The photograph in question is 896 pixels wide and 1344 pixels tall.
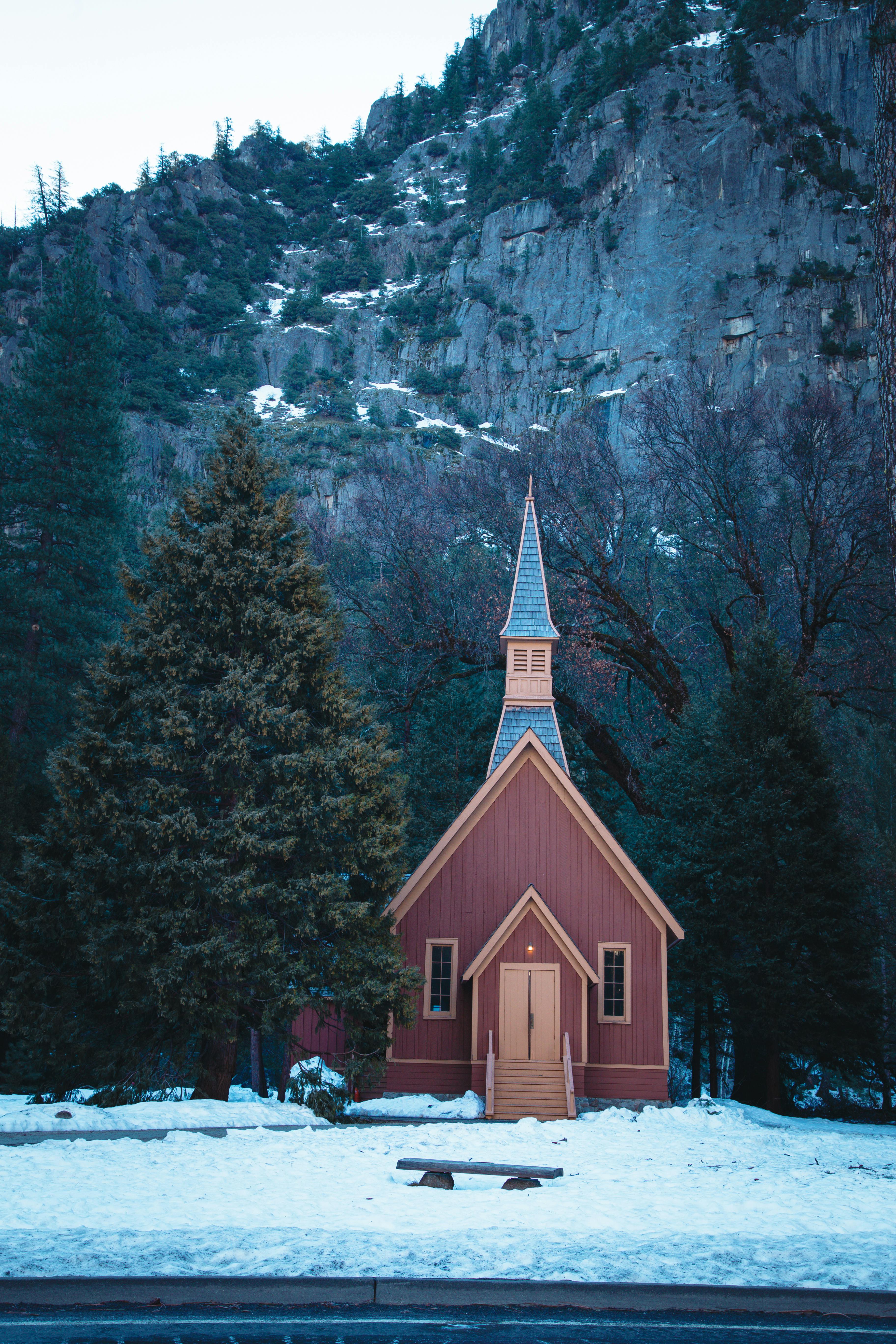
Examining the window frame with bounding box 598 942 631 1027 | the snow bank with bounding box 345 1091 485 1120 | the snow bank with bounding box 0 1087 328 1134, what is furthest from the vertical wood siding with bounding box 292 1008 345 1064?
the snow bank with bounding box 0 1087 328 1134

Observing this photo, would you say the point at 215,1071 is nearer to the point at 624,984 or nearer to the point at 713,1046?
the point at 624,984

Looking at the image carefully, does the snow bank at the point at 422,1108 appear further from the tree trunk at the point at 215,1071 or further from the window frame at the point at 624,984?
the window frame at the point at 624,984

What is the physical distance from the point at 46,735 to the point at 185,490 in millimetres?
11051

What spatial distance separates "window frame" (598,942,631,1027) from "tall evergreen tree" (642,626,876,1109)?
2.05 metres

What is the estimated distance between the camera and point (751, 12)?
422 feet

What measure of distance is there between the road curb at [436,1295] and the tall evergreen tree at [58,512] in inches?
687

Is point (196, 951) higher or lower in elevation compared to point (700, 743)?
lower

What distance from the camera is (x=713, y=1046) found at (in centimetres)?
2391

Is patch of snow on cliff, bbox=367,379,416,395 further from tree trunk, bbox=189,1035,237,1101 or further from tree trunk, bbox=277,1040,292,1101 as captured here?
tree trunk, bbox=189,1035,237,1101

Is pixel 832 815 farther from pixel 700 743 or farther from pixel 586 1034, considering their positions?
pixel 586 1034

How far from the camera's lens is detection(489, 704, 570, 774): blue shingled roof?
63.0 feet

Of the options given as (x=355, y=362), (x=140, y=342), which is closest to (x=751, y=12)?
(x=355, y=362)

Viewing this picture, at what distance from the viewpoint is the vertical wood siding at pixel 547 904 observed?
17.2 m

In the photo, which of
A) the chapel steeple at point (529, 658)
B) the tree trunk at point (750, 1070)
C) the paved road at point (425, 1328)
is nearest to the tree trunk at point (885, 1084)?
the tree trunk at point (750, 1070)
